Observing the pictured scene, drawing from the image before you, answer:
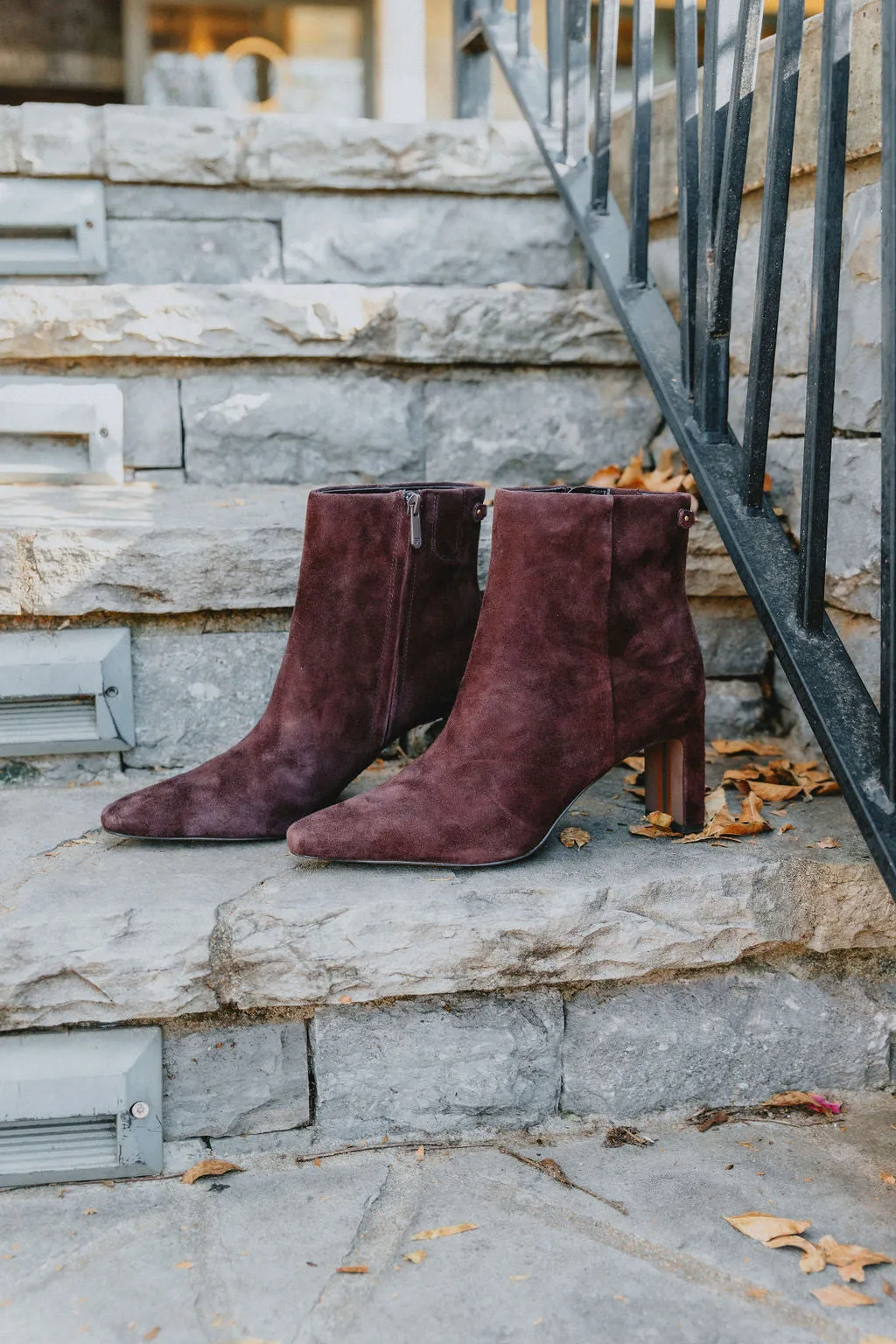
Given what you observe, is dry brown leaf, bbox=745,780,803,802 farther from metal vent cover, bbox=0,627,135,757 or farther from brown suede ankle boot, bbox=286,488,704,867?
metal vent cover, bbox=0,627,135,757

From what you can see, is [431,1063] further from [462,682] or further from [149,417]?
[149,417]

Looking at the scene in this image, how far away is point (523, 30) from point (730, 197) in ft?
4.13

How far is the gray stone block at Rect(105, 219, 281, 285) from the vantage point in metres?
2.07

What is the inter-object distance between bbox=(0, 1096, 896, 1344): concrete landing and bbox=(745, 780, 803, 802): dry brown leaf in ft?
1.31

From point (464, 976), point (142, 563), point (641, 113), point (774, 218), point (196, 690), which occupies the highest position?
point (641, 113)

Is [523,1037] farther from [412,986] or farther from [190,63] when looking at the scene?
[190,63]

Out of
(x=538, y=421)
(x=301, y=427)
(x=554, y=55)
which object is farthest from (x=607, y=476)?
(x=554, y=55)

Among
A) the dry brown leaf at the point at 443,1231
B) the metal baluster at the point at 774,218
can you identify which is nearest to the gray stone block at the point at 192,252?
the metal baluster at the point at 774,218

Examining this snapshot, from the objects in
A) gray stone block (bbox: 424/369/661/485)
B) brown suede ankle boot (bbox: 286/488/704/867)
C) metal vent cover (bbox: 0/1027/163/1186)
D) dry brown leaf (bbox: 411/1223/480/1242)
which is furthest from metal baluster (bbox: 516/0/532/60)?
dry brown leaf (bbox: 411/1223/480/1242)

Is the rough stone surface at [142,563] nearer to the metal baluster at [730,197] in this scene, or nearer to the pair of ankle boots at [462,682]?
the pair of ankle boots at [462,682]

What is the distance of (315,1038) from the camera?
1.17m

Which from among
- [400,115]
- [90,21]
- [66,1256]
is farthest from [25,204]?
[90,21]

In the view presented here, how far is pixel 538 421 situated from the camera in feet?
6.55

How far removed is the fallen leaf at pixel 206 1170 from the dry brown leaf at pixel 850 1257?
1.79ft
